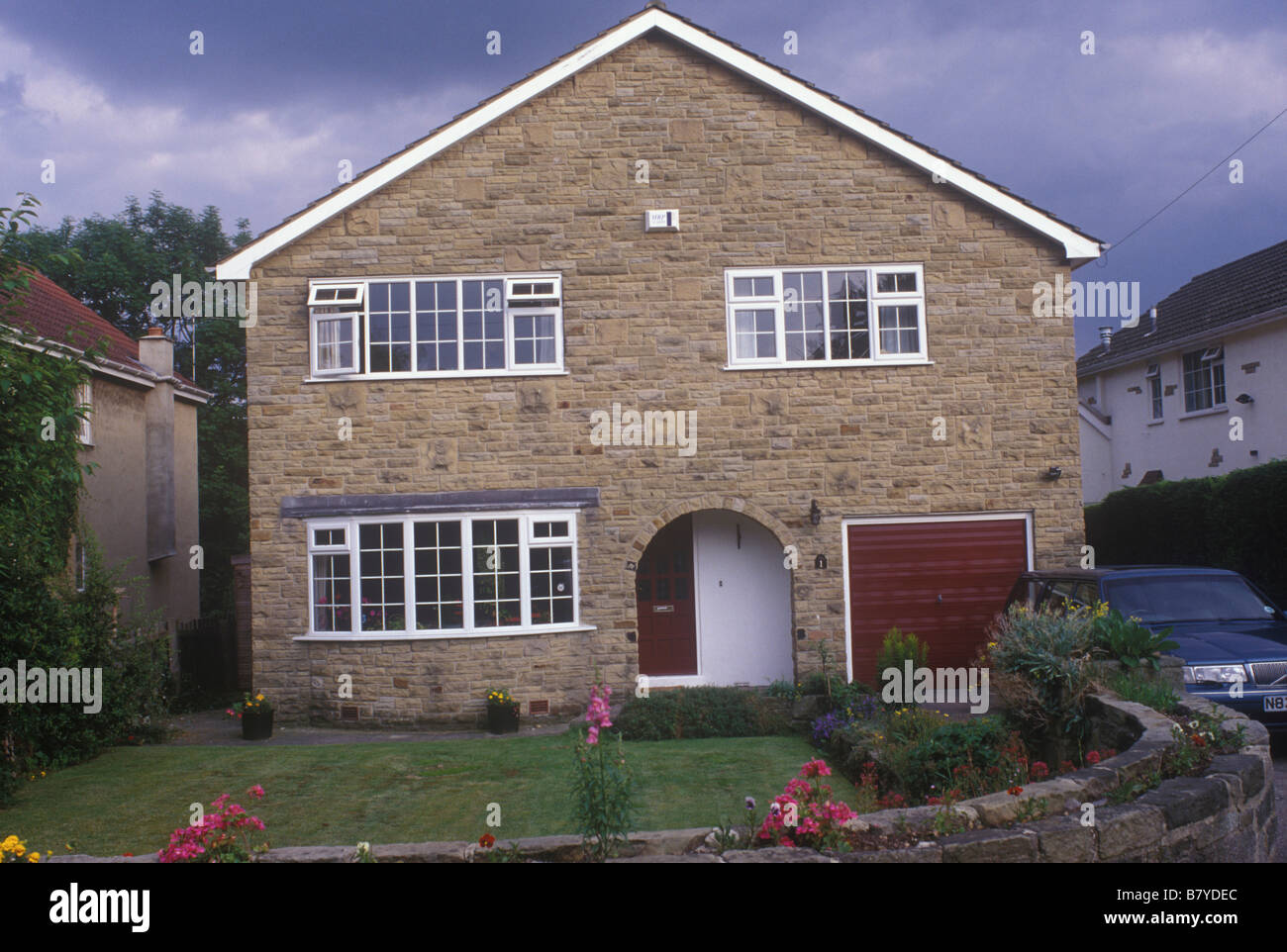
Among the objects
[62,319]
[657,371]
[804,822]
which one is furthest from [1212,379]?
[62,319]

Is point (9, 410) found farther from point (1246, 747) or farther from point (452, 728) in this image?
point (1246, 747)

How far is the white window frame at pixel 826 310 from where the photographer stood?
546 inches

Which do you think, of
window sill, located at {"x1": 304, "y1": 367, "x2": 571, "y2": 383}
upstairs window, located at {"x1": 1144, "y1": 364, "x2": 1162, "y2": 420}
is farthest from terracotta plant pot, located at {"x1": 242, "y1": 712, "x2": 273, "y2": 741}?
upstairs window, located at {"x1": 1144, "y1": 364, "x2": 1162, "y2": 420}

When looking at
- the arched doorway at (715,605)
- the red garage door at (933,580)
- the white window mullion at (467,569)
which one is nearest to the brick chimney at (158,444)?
the white window mullion at (467,569)

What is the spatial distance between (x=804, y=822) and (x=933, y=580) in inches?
370

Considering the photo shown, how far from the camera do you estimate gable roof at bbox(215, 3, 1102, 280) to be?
13.7 m

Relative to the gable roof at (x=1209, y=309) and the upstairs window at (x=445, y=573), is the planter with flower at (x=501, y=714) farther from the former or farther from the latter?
the gable roof at (x=1209, y=309)

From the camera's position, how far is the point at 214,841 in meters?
4.95

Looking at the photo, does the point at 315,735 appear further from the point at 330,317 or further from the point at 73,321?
the point at 73,321

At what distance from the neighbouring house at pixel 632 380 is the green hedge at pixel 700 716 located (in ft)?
4.14

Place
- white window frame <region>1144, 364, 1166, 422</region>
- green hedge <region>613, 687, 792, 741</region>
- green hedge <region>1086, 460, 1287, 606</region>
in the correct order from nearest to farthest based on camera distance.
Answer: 1. green hedge <region>613, 687, 792, 741</region>
2. green hedge <region>1086, 460, 1287, 606</region>
3. white window frame <region>1144, 364, 1166, 422</region>

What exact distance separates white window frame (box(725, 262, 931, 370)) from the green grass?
5.32 meters

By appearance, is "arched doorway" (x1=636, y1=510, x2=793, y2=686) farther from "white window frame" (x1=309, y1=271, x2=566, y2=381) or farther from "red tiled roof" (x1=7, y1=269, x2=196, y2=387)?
"red tiled roof" (x1=7, y1=269, x2=196, y2=387)

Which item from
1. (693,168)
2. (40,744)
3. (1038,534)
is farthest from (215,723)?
(1038,534)
